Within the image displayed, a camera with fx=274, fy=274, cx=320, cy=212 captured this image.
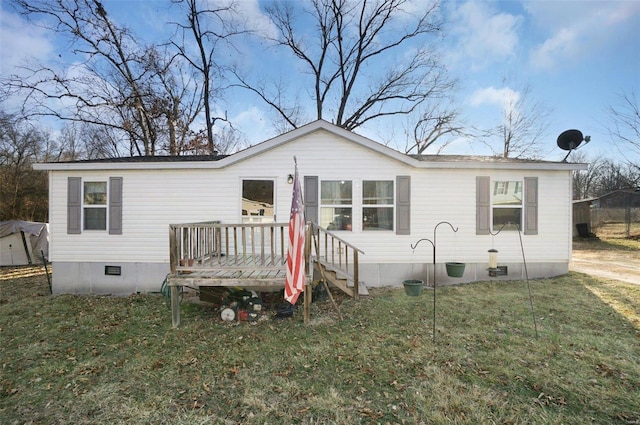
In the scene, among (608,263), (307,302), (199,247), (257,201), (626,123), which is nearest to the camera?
(307,302)

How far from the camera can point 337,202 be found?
7.27 metres

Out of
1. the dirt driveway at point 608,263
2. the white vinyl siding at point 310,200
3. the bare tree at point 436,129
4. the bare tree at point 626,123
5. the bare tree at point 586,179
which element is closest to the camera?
the white vinyl siding at point 310,200

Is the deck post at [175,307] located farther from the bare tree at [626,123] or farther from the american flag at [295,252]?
the bare tree at [626,123]

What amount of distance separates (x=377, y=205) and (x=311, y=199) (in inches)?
69.6

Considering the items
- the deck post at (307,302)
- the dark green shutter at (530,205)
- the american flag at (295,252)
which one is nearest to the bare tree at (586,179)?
the dark green shutter at (530,205)

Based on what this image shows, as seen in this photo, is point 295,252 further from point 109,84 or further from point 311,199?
point 109,84

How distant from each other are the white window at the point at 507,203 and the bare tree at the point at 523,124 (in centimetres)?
1326

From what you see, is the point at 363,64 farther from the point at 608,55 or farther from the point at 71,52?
the point at 71,52

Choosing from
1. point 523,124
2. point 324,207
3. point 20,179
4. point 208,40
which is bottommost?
point 324,207

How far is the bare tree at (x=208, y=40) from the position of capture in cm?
1644

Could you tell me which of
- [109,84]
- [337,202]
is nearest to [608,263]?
[337,202]

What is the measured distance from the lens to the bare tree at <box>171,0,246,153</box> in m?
16.4

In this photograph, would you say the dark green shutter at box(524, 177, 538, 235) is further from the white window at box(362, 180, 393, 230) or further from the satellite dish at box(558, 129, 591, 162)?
the white window at box(362, 180, 393, 230)

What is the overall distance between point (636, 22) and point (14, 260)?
25243mm
